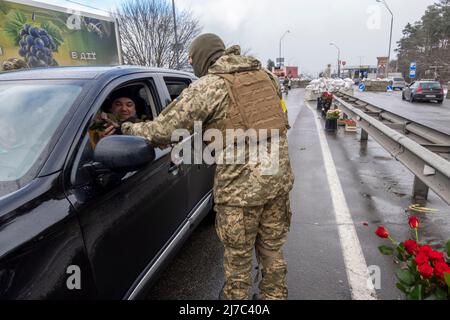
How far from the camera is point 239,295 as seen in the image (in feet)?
7.70

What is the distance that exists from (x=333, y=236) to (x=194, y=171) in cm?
169

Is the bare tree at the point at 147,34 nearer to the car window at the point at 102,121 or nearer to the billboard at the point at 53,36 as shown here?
the billboard at the point at 53,36

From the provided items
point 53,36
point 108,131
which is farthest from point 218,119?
point 53,36

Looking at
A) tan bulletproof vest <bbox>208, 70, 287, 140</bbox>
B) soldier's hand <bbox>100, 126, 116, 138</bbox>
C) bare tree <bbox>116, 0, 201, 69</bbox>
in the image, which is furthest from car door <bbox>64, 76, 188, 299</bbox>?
bare tree <bbox>116, 0, 201, 69</bbox>

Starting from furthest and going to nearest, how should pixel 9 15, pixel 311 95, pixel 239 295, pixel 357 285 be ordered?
pixel 311 95 → pixel 9 15 → pixel 357 285 → pixel 239 295

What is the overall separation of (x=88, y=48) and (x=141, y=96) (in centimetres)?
1023

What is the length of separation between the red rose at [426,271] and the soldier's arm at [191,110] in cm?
128

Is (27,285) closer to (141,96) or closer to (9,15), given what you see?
(141,96)

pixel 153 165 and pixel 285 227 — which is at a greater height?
pixel 153 165

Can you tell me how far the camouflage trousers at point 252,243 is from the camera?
2.21m

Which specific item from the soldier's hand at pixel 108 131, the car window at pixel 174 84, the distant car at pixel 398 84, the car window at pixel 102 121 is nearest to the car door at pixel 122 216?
the car window at pixel 102 121

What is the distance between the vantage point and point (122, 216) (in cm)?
191

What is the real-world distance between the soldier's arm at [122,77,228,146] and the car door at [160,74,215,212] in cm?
47
